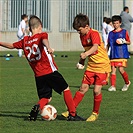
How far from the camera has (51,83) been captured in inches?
403

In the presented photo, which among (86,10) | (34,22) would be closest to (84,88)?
(34,22)

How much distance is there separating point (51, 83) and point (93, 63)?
2.85ft

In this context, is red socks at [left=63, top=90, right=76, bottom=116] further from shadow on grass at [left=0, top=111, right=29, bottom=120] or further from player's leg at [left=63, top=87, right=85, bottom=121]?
shadow on grass at [left=0, top=111, right=29, bottom=120]

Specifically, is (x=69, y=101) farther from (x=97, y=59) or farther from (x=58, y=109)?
(x=58, y=109)

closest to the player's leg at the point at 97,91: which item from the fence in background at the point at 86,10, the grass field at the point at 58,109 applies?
the grass field at the point at 58,109

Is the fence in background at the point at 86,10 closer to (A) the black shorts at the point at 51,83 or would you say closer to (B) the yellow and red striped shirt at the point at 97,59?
(B) the yellow and red striped shirt at the point at 97,59

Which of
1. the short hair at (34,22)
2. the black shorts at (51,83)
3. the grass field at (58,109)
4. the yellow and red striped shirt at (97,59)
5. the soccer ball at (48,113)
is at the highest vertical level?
the short hair at (34,22)

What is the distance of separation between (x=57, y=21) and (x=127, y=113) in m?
27.0

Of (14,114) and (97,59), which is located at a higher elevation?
(97,59)

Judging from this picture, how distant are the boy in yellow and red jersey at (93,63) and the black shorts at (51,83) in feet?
1.46

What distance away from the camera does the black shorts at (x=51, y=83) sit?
10.2 metres

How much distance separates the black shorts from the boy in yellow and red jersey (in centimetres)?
45

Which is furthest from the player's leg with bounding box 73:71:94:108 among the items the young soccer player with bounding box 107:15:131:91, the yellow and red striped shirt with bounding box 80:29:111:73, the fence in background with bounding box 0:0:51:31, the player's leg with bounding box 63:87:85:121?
the fence in background with bounding box 0:0:51:31

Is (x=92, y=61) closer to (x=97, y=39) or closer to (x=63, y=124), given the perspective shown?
(x=97, y=39)
